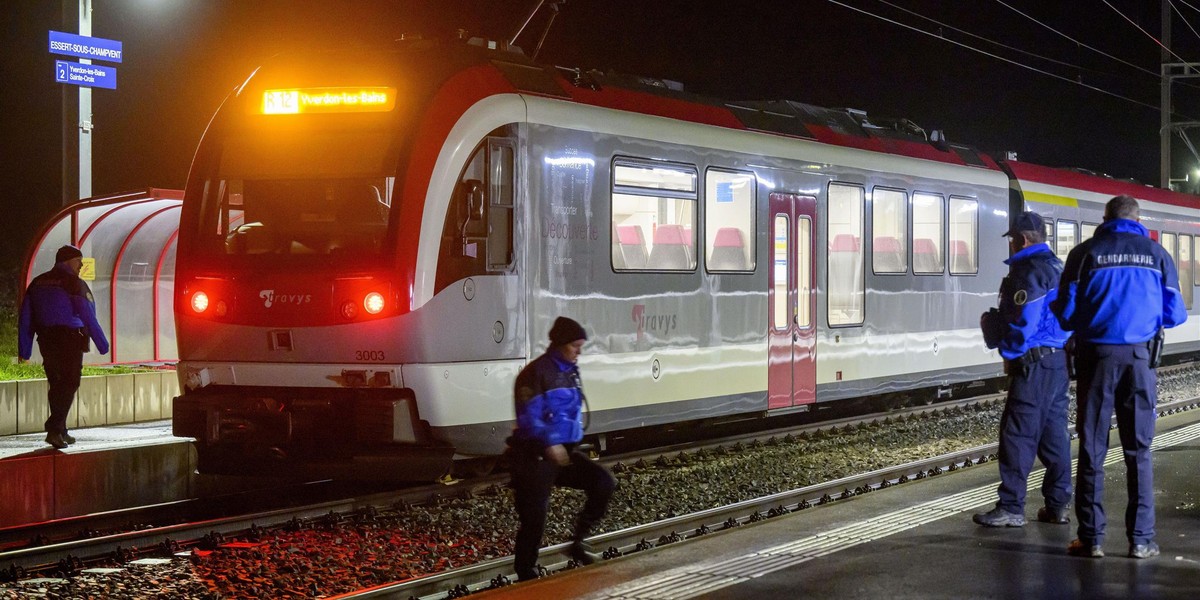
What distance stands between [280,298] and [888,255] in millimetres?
7803

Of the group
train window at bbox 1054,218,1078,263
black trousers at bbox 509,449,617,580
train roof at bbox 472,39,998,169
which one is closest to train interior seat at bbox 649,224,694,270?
train roof at bbox 472,39,998,169

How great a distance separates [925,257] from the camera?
52.5 feet

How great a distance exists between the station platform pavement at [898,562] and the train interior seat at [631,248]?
3299mm

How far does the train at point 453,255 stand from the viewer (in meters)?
9.44

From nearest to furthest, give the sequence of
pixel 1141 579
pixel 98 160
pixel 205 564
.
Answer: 1. pixel 1141 579
2. pixel 205 564
3. pixel 98 160

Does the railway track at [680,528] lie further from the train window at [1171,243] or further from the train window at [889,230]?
the train window at [1171,243]

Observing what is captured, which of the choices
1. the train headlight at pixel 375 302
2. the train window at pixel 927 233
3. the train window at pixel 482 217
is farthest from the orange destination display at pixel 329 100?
the train window at pixel 927 233

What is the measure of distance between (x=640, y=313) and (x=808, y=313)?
2.94m

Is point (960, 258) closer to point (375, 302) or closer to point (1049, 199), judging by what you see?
point (1049, 199)

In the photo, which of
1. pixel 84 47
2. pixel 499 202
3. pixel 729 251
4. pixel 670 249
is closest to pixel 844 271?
pixel 729 251

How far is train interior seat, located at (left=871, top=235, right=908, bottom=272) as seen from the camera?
1493cm

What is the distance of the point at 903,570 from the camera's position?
6570mm

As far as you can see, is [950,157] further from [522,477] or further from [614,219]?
[522,477]

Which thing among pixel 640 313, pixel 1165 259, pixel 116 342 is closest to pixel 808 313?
pixel 640 313
